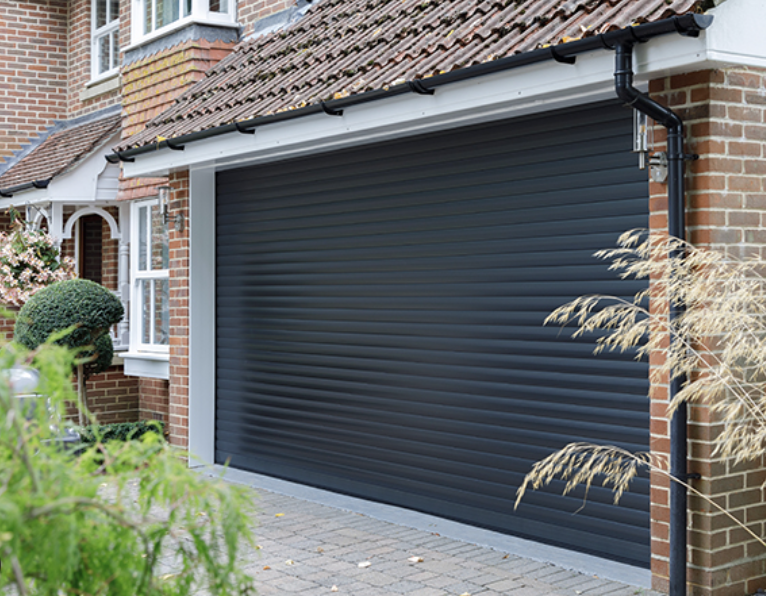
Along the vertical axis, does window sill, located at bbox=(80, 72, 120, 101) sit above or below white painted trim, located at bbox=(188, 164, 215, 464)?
above

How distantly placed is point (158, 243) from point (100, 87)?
3521 mm

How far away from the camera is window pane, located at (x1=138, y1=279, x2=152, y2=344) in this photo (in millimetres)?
11172

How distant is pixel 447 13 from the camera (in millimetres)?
7113

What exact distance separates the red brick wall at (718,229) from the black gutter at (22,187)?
8.71 m

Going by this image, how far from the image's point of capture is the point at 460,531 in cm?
667

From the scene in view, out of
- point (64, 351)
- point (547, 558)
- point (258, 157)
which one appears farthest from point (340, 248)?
point (64, 351)

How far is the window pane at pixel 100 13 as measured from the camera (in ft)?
45.4

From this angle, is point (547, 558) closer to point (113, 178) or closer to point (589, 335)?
point (589, 335)

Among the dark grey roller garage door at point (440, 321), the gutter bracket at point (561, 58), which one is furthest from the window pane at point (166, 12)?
the gutter bracket at point (561, 58)

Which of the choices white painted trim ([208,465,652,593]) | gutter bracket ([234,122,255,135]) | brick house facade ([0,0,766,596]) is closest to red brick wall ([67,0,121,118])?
brick house facade ([0,0,766,596])

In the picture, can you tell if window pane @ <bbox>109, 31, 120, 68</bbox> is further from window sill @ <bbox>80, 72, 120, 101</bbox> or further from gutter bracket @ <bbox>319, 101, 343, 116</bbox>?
gutter bracket @ <bbox>319, 101, 343, 116</bbox>

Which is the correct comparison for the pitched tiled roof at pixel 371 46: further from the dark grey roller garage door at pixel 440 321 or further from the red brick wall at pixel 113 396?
the red brick wall at pixel 113 396

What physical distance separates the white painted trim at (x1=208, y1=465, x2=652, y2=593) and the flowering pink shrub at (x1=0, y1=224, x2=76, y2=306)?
Result: 431 cm

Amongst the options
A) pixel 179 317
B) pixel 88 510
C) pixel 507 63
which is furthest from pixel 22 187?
pixel 88 510
